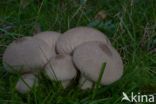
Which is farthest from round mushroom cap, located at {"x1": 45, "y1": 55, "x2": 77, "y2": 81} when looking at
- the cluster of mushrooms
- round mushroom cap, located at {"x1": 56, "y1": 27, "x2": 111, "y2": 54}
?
round mushroom cap, located at {"x1": 56, "y1": 27, "x2": 111, "y2": 54}

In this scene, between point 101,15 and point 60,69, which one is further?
point 101,15

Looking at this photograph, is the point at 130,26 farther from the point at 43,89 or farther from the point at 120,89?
the point at 43,89

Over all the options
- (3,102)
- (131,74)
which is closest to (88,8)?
(131,74)

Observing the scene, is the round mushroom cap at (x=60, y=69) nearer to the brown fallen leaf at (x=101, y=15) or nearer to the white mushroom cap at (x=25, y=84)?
the white mushroom cap at (x=25, y=84)

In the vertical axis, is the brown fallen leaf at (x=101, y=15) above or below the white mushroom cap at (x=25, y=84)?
above

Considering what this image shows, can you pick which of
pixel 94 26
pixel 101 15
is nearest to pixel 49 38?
pixel 94 26

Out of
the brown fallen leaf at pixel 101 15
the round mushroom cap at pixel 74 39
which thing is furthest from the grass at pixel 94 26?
the round mushroom cap at pixel 74 39

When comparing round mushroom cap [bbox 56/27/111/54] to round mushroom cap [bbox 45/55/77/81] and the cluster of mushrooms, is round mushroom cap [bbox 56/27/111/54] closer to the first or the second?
the cluster of mushrooms

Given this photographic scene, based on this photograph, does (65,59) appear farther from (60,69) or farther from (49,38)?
(49,38)
